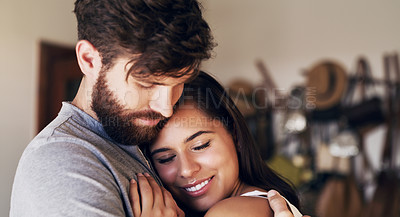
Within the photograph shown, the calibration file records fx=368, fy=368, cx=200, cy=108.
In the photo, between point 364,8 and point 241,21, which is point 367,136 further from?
point 241,21

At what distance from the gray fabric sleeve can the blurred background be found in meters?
2.41

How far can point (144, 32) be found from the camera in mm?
881

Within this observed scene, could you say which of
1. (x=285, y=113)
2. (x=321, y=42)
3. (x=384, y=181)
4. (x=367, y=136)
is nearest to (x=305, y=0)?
(x=321, y=42)

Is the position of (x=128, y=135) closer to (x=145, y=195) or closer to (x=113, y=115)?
(x=113, y=115)

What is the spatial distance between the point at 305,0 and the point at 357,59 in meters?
0.87

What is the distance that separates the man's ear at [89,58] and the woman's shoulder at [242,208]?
0.48m

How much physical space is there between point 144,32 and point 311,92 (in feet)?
9.26

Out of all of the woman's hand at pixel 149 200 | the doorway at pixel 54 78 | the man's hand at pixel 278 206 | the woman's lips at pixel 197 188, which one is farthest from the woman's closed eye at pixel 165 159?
the doorway at pixel 54 78

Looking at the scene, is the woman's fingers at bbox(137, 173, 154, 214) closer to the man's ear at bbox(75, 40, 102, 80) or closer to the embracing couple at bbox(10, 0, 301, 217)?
the embracing couple at bbox(10, 0, 301, 217)

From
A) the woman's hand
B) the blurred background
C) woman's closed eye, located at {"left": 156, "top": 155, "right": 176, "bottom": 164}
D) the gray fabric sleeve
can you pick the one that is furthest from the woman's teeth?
the blurred background

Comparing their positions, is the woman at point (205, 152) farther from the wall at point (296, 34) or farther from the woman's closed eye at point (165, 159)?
the wall at point (296, 34)

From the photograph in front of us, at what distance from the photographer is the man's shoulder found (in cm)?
98

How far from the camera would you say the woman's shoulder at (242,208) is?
38.7 inches

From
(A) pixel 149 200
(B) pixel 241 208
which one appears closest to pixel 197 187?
(B) pixel 241 208
